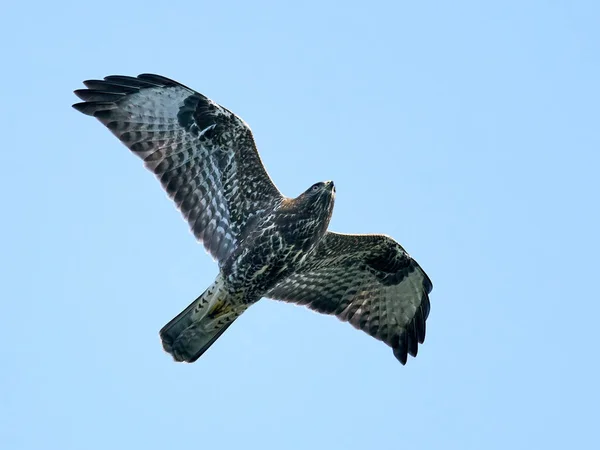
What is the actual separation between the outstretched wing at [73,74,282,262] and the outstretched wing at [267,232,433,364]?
4.09ft

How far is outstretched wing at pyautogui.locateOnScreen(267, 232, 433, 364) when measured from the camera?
15.9m

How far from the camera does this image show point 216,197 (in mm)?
15133

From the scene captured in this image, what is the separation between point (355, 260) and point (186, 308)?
8.19 feet

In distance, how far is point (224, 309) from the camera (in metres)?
14.7

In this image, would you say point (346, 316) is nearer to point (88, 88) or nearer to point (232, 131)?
point (232, 131)

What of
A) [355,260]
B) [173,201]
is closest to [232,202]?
[173,201]

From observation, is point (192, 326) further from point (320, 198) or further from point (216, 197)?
point (320, 198)

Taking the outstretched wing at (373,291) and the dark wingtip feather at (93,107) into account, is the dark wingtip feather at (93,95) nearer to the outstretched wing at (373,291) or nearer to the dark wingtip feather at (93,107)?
the dark wingtip feather at (93,107)

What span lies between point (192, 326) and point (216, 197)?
1634mm

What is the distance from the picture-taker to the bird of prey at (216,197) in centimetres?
1458

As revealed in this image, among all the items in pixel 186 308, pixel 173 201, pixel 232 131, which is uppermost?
pixel 232 131

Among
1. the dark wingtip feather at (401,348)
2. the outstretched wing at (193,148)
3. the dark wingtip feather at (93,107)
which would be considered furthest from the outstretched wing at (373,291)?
the dark wingtip feather at (93,107)

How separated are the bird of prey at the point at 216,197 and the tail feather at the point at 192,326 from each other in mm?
12

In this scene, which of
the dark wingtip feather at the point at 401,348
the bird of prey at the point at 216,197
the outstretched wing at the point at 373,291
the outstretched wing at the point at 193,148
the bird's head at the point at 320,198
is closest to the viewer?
the bird's head at the point at 320,198
